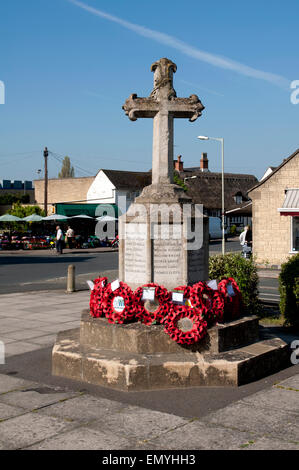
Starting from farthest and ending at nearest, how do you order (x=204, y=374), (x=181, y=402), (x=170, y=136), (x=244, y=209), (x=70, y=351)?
(x=244, y=209) → (x=170, y=136) → (x=70, y=351) → (x=204, y=374) → (x=181, y=402)

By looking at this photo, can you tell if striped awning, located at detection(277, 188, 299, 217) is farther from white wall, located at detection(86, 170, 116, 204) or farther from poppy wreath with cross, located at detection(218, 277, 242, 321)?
white wall, located at detection(86, 170, 116, 204)

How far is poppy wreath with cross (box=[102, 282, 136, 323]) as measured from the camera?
760 cm

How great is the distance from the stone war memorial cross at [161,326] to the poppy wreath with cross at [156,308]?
0.07m

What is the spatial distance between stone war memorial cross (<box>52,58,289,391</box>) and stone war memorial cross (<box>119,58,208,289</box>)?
Answer: 2 cm

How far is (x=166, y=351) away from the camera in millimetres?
7199

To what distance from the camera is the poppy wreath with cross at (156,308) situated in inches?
295

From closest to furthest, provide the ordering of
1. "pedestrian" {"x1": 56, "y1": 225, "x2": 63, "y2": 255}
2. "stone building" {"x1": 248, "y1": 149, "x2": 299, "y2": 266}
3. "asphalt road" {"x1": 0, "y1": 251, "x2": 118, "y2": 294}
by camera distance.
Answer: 1. "asphalt road" {"x1": 0, "y1": 251, "x2": 118, "y2": 294}
2. "stone building" {"x1": 248, "y1": 149, "x2": 299, "y2": 266}
3. "pedestrian" {"x1": 56, "y1": 225, "x2": 63, "y2": 255}

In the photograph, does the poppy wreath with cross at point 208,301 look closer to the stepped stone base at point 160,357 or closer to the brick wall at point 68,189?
the stepped stone base at point 160,357

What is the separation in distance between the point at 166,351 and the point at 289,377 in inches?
68.8

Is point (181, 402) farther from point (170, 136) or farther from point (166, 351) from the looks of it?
point (170, 136)

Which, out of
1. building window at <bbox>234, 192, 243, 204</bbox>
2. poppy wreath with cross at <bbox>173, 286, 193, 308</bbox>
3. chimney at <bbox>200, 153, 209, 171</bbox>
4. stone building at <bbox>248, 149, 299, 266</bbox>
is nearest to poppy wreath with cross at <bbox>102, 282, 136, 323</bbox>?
poppy wreath with cross at <bbox>173, 286, 193, 308</bbox>

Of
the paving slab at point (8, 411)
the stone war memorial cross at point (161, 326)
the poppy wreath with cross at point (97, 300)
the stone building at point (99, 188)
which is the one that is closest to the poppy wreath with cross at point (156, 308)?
the stone war memorial cross at point (161, 326)

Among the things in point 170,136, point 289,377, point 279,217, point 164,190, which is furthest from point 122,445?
point 279,217

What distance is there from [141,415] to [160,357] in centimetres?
137
